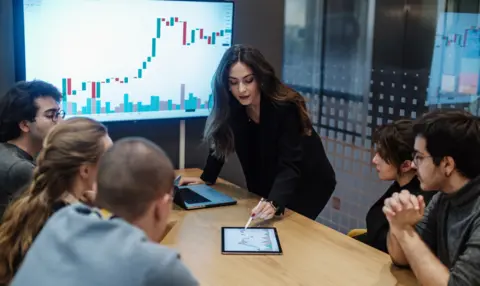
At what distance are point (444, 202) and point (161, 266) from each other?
114cm

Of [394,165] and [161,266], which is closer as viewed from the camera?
[161,266]

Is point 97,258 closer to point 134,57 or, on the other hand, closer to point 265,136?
point 265,136

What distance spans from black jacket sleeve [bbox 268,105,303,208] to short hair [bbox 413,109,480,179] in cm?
83

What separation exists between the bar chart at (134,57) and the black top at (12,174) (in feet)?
1.72

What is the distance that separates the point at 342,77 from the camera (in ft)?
Result: 14.1

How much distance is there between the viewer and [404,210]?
A: 1.86 metres

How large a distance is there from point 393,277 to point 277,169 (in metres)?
0.95

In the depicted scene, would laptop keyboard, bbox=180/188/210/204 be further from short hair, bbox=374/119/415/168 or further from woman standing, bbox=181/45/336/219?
short hair, bbox=374/119/415/168

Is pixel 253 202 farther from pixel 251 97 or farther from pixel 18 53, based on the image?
pixel 18 53

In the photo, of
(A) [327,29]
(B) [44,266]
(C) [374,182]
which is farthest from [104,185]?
(A) [327,29]

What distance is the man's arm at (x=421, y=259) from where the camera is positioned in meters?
1.72

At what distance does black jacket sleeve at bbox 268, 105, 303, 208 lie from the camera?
2.57 meters

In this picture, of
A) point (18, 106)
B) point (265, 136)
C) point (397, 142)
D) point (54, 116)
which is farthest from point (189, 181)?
point (397, 142)

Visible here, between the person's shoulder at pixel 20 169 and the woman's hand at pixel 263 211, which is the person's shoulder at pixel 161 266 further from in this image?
the woman's hand at pixel 263 211
